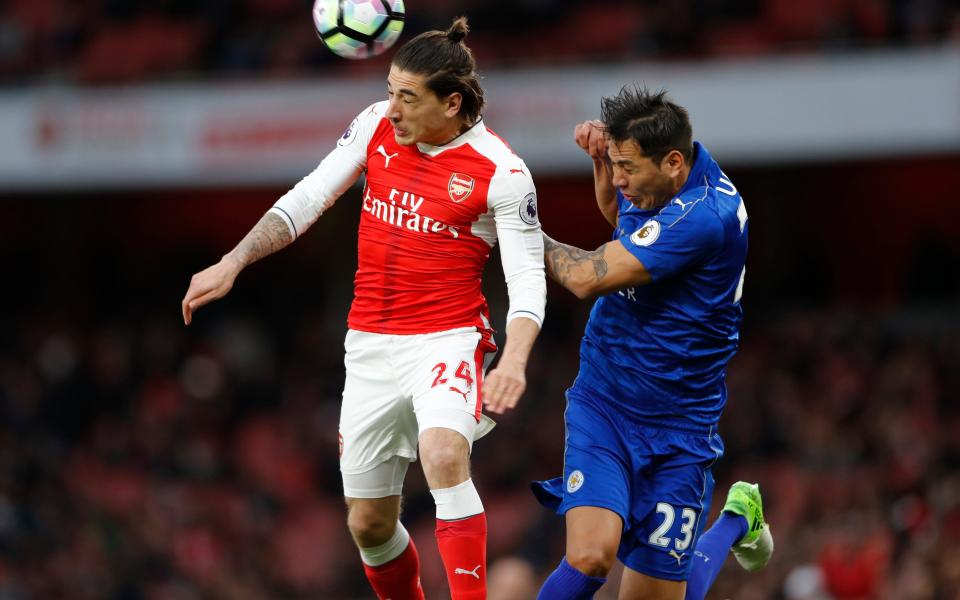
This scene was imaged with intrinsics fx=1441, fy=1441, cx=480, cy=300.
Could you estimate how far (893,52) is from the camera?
13.8 m

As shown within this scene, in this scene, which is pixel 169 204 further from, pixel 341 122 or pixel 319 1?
pixel 319 1

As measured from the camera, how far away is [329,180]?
611cm

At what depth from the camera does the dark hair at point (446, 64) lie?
5.76 meters

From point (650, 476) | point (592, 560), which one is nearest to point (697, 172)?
point (650, 476)

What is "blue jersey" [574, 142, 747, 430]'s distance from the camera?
5.86m

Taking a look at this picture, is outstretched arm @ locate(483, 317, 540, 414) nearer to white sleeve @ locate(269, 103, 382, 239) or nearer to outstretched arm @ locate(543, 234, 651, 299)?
outstretched arm @ locate(543, 234, 651, 299)

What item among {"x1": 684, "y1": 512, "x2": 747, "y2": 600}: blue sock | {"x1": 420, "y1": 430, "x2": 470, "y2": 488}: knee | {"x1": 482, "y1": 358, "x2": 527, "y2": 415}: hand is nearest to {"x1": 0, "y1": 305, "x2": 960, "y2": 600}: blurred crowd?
{"x1": 684, "y1": 512, "x2": 747, "y2": 600}: blue sock

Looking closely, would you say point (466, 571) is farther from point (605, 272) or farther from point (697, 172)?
point (697, 172)

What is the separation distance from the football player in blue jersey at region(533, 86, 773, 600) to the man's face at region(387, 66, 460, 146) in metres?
0.62

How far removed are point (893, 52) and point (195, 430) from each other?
27.9ft

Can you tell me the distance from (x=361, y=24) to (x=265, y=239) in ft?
3.55

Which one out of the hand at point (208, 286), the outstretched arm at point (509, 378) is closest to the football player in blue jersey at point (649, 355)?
the outstretched arm at point (509, 378)

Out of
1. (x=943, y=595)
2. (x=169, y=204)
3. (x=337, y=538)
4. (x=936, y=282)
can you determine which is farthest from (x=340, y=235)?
(x=943, y=595)

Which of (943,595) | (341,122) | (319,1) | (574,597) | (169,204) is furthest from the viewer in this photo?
(169,204)
